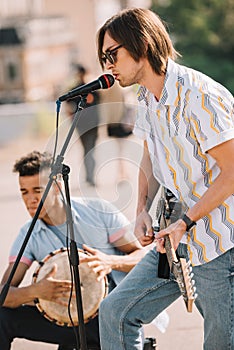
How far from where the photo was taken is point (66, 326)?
12.6 ft

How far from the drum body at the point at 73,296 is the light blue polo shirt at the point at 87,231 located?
114 mm

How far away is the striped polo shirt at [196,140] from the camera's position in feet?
9.37

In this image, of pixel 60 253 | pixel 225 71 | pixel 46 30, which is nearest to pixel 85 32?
pixel 46 30

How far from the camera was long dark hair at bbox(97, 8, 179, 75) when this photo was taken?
3.02 m

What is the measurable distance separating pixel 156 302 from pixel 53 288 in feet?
2.31

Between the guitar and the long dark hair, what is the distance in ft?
1.58

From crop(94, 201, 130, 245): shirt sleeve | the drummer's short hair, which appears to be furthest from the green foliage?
crop(94, 201, 130, 245): shirt sleeve

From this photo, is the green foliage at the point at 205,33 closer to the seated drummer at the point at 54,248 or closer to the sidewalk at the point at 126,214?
the sidewalk at the point at 126,214

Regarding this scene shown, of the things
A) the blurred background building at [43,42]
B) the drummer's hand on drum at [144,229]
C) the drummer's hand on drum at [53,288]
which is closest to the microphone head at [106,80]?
the drummer's hand on drum at [144,229]

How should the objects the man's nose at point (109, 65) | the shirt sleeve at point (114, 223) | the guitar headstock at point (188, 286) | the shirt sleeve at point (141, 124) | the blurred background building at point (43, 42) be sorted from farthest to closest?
the blurred background building at point (43, 42) → the shirt sleeve at point (114, 223) → the shirt sleeve at point (141, 124) → the man's nose at point (109, 65) → the guitar headstock at point (188, 286)

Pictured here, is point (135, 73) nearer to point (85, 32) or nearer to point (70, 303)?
point (70, 303)

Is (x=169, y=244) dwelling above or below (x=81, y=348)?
above

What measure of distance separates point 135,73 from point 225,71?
13.9 m

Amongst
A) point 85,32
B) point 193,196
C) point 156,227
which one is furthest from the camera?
point 85,32
